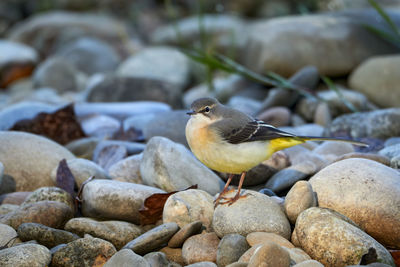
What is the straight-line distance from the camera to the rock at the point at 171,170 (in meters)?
4.55

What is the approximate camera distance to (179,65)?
1193cm

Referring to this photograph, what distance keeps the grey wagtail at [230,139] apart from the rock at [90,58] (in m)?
9.28

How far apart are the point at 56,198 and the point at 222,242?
5.13ft

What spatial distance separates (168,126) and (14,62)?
7766 mm

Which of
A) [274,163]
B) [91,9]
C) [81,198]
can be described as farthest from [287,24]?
[91,9]

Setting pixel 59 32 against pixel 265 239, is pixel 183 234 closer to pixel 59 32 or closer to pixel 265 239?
pixel 265 239

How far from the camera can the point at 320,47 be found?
9.02m

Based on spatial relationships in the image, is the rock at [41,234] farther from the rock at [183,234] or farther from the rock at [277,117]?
the rock at [277,117]

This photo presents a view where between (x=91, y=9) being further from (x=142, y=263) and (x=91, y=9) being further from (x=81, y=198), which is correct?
(x=142, y=263)

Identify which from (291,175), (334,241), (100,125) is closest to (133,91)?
(100,125)

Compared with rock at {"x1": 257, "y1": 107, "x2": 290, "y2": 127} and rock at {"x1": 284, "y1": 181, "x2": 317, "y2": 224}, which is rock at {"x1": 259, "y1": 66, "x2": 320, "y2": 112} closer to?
rock at {"x1": 257, "y1": 107, "x2": 290, "y2": 127}

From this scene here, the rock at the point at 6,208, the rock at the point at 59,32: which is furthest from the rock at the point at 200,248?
the rock at the point at 59,32

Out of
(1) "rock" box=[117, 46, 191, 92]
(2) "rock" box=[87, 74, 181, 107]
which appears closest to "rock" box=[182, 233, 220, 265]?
(2) "rock" box=[87, 74, 181, 107]

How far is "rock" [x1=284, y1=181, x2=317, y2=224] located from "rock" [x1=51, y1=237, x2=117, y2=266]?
132cm
